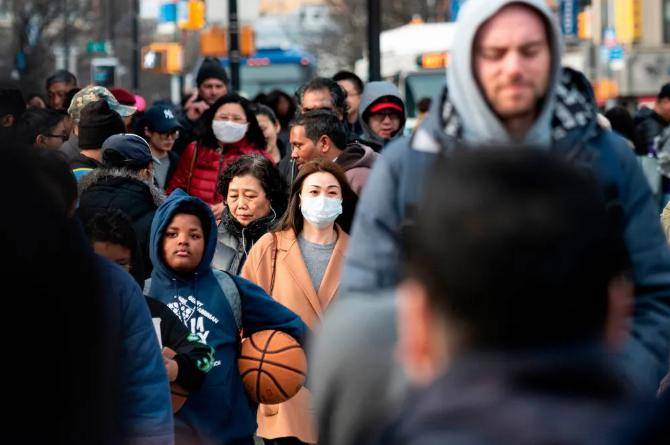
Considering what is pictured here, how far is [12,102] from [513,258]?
374 inches

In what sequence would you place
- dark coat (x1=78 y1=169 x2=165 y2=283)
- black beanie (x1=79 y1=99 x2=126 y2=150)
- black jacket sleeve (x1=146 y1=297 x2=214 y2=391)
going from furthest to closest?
black beanie (x1=79 y1=99 x2=126 y2=150) < dark coat (x1=78 y1=169 x2=165 y2=283) < black jacket sleeve (x1=146 y1=297 x2=214 y2=391)

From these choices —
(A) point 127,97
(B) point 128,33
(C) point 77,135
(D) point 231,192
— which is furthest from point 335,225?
(B) point 128,33

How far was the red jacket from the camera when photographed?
11.4 m

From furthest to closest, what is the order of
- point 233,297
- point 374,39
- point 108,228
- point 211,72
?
1. point 374,39
2. point 211,72
3. point 233,297
4. point 108,228

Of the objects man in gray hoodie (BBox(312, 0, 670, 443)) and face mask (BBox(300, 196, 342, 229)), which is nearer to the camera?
man in gray hoodie (BBox(312, 0, 670, 443))

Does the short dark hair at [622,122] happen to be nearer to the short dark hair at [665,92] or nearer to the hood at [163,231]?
the short dark hair at [665,92]

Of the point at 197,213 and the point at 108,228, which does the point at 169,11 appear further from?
the point at 108,228

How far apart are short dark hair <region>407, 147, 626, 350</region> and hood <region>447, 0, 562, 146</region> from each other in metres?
1.39

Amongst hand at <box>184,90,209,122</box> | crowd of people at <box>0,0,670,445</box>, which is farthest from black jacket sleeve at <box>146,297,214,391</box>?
hand at <box>184,90,209,122</box>

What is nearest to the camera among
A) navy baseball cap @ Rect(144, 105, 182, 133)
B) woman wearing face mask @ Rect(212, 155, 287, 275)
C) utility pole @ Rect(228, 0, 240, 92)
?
woman wearing face mask @ Rect(212, 155, 287, 275)

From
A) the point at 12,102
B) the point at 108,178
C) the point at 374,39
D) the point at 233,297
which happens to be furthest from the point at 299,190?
the point at 374,39

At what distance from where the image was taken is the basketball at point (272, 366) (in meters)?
6.69

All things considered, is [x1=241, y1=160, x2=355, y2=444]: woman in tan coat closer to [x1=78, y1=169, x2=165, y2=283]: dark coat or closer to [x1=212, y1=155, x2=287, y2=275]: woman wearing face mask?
[x1=212, y1=155, x2=287, y2=275]: woman wearing face mask

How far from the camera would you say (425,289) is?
256 centimetres
